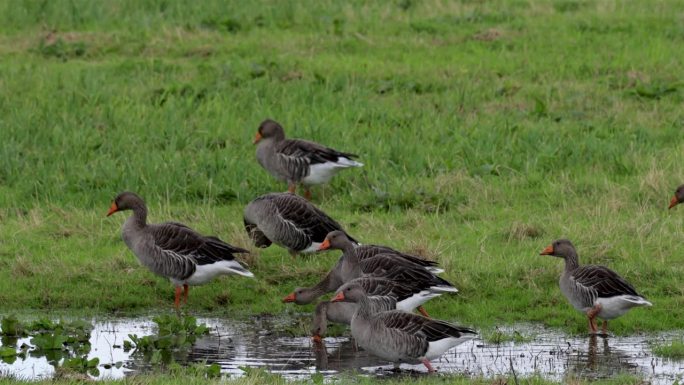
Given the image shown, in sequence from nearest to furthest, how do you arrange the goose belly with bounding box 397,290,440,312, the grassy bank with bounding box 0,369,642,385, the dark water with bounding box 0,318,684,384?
1. the grassy bank with bounding box 0,369,642,385
2. the dark water with bounding box 0,318,684,384
3. the goose belly with bounding box 397,290,440,312

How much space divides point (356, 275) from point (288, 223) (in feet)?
4.93

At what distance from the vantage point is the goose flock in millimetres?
10508

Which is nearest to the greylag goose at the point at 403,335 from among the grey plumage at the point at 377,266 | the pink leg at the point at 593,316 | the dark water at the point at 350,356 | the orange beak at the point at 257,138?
the dark water at the point at 350,356

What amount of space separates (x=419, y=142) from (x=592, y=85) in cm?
386

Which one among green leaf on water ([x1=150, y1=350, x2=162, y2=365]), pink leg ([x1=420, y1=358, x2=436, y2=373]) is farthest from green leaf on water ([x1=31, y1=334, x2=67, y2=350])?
pink leg ([x1=420, y1=358, x2=436, y2=373])

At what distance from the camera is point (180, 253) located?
1244 cm

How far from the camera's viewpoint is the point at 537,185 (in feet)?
50.8

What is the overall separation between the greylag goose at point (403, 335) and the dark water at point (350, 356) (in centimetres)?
21

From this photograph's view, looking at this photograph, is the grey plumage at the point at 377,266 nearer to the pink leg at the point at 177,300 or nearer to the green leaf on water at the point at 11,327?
the pink leg at the point at 177,300

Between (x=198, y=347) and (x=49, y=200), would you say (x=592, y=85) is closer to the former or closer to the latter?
(x=49, y=200)

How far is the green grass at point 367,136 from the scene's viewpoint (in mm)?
12883

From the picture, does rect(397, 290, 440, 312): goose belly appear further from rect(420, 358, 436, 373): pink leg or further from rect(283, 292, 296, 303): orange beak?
rect(420, 358, 436, 373): pink leg

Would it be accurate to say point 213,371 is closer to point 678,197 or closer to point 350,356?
point 350,356

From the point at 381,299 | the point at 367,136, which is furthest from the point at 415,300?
the point at 367,136
